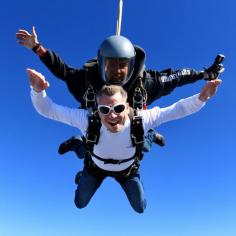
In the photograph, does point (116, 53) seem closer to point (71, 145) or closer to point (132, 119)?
point (132, 119)

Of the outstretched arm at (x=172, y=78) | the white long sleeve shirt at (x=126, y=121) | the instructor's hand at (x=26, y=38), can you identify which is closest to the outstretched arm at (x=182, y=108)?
the white long sleeve shirt at (x=126, y=121)

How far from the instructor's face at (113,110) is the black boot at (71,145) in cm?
153

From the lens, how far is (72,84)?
19.4ft

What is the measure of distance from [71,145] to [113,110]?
1.83 metres

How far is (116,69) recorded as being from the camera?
5.37 meters

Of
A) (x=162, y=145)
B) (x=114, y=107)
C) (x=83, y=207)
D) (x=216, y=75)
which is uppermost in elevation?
(x=216, y=75)

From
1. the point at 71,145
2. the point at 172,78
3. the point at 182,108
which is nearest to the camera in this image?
the point at 182,108

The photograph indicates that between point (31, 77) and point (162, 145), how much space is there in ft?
9.46

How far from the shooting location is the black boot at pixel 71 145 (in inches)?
267

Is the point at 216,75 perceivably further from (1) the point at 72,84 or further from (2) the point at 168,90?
(1) the point at 72,84

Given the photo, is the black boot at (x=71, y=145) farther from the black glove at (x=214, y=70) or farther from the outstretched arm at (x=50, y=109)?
the black glove at (x=214, y=70)

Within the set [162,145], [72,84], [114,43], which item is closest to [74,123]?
[72,84]

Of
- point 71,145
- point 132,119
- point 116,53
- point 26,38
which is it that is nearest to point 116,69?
point 116,53

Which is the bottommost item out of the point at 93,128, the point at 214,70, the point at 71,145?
the point at 93,128
